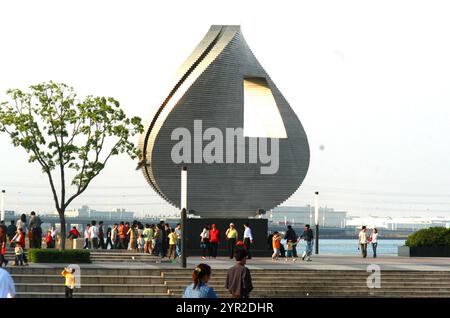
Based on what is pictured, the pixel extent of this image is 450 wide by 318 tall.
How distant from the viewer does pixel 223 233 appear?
1650 inches

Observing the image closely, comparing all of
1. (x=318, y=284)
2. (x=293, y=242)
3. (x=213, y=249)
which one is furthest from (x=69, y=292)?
(x=293, y=242)

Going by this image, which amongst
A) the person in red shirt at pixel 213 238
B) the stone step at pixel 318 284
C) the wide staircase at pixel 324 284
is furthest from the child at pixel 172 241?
the stone step at pixel 318 284

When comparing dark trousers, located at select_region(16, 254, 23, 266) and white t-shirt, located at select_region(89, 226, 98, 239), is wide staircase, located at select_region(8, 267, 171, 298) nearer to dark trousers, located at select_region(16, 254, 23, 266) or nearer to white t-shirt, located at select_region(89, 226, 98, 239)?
dark trousers, located at select_region(16, 254, 23, 266)

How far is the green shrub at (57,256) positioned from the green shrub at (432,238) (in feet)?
61.3

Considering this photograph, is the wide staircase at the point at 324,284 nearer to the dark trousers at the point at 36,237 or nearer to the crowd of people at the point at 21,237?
the crowd of people at the point at 21,237

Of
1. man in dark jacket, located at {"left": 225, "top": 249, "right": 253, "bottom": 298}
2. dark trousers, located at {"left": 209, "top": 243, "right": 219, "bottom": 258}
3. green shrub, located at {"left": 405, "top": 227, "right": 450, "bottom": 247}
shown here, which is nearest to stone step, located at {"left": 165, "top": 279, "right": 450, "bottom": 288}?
dark trousers, located at {"left": 209, "top": 243, "right": 219, "bottom": 258}

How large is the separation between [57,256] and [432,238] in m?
19.9

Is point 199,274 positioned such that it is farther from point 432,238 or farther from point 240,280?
point 432,238

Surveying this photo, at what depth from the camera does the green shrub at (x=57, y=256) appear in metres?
30.7
